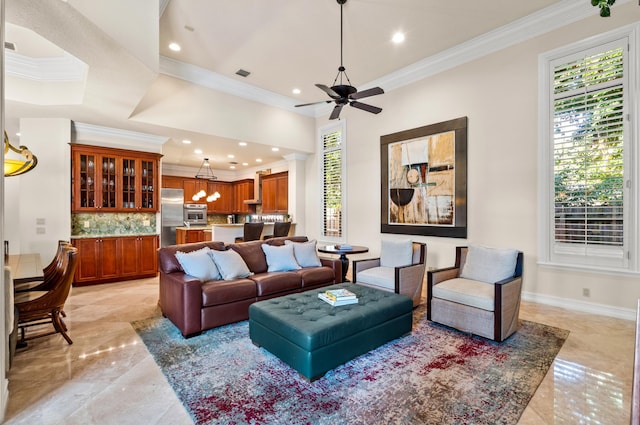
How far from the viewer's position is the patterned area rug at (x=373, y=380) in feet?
6.33

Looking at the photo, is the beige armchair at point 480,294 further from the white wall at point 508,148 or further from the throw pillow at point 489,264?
the white wall at point 508,148

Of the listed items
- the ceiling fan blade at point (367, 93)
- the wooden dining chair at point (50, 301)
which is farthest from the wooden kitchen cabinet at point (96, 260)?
the ceiling fan blade at point (367, 93)

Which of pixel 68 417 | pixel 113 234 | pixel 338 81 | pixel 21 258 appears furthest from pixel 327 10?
pixel 113 234

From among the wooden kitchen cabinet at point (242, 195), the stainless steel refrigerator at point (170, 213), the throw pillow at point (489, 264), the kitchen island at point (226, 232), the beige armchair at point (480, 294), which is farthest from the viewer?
the wooden kitchen cabinet at point (242, 195)

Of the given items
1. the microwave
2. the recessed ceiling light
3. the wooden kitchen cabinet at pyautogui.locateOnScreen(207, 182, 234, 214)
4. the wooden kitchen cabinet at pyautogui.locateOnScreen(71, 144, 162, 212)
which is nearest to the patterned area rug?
the wooden kitchen cabinet at pyautogui.locateOnScreen(71, 144, 162, 212)

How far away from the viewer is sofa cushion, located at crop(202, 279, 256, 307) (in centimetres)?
322

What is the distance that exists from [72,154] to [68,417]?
4785 millimetres

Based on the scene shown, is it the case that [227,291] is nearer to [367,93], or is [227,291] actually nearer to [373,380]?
[373,380]

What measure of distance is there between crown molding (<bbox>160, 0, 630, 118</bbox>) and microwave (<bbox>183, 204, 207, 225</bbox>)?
4.59 meters

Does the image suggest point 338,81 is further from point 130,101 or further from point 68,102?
point 68,102

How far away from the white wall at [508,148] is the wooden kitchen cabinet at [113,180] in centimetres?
504

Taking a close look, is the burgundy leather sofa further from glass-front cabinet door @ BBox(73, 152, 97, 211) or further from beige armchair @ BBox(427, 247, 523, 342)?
glass-front cabinet door @ BBox(73, 152, 97, 211)

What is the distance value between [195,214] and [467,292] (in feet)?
27.2

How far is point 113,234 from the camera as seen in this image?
5.62 m
